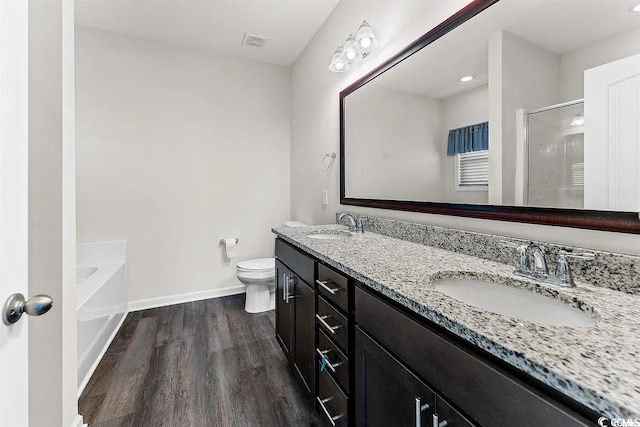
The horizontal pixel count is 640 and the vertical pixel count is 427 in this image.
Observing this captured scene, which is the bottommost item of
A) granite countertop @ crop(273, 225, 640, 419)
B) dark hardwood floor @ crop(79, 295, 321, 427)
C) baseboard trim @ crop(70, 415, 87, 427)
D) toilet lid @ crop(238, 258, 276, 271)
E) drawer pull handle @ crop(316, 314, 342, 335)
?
dark hardwood floor @ crop(79, 295, 321, 427)

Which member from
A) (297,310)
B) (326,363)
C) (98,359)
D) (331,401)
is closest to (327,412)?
(331,401)

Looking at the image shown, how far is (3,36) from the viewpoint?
1.73 ft

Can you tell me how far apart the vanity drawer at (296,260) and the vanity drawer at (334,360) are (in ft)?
0.89

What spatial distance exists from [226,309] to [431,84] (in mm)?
2526

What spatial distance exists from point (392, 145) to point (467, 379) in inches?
54.4

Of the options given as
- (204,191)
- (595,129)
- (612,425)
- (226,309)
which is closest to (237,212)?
(204,191)

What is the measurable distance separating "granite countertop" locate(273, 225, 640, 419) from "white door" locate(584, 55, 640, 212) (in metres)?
0.27

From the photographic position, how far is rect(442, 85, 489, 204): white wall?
1196 mm

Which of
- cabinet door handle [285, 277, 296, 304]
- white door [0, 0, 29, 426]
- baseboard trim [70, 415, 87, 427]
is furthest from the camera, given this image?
cabinet door handle [285, 277, 296, 304]

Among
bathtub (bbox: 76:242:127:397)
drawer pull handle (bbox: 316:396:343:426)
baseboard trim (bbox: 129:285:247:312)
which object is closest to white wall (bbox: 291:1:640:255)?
drawer pull handle (bbox: 316:396:343:426)

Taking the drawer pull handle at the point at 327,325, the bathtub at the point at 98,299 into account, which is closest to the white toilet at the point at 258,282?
the bathtub at the point at 98,299

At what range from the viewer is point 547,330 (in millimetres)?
568

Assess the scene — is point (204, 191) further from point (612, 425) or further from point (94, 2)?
point (612, 425)

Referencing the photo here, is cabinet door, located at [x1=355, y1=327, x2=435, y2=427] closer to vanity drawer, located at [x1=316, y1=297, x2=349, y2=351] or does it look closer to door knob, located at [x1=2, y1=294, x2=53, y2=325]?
vanity drawer, located at [x1=316, y1=297, x2=349, y2=351]
